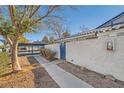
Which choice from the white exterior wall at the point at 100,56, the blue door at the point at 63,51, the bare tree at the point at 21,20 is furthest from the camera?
the blue door at the point at 63,51

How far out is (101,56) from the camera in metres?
7.41

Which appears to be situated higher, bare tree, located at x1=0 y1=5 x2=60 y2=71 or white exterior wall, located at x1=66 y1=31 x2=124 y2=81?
bare tree, located at x1=0 y1=5 x2=60 y2=71

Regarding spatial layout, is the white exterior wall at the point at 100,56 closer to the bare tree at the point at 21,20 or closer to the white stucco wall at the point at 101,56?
the white stucco wall at the point at 101,56

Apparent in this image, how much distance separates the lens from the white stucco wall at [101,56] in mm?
6204

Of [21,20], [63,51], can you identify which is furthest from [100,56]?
[63,51]

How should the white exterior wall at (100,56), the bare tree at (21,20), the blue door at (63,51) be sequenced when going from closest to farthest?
the white exterior wall at (100,56)
the bare tree at (21,20)
the blue door at (63,51)

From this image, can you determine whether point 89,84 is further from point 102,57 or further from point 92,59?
point 92,59

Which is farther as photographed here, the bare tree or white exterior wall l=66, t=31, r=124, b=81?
the bare tree

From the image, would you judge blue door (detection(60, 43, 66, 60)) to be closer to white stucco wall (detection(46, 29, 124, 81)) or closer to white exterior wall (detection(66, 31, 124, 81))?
white exterior wall (detection(66, 31, 124, 81))

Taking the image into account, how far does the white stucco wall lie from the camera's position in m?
6.20

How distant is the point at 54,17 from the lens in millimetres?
9453

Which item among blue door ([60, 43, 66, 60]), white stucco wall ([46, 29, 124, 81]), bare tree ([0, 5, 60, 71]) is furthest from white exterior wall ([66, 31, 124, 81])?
bare tree ([0, 5, 60, 71])

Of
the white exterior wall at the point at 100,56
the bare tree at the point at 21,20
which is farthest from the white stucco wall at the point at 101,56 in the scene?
the bare tree at the point at 21,20

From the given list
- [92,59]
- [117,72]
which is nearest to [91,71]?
[92,59]
